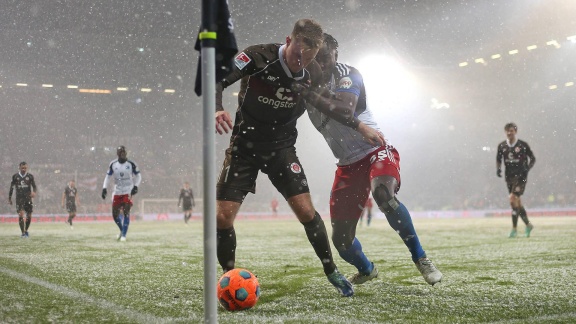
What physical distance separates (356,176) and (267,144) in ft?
3.40

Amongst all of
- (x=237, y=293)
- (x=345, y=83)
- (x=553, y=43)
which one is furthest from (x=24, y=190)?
(x=553, y=43)

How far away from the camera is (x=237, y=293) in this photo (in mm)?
3410

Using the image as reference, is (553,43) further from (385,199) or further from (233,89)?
(385,199)

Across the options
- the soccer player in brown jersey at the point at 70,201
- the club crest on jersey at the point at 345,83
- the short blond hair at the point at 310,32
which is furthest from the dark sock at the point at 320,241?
the soccer player in brown jersey at the point at 70,201

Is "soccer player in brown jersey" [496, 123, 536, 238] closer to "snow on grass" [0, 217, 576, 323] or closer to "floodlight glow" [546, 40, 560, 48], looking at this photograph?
"snow on grass" [0, 217, 576, 323]

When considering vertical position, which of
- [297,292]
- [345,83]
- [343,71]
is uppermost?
[343,71]

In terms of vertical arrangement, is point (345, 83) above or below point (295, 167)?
above

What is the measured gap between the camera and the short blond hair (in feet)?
12.1

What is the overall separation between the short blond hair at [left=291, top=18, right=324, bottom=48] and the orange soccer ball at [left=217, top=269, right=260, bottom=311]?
5.15ft

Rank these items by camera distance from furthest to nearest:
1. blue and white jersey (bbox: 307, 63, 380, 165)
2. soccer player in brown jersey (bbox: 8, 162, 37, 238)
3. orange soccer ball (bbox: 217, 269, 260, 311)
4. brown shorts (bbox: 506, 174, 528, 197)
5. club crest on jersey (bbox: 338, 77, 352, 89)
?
1. soccer player in brown jersey (bbox: 8, 162, 37, 238)
2. brown shorts (bbox: 506, 174, 528, 197)
3. blue and white jersey (bbox: 307, 63, 380, 165)
4. club crest on jersey (bbox: 338, 77, 352, 89)
5. orange soccer ball (bbox: 217, 269, 260, 311)

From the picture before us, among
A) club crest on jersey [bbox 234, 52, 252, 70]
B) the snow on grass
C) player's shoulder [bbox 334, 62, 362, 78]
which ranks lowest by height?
the snow on grass

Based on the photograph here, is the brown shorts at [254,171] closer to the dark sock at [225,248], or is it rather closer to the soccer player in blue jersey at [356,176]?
the dark sock at [225,248]

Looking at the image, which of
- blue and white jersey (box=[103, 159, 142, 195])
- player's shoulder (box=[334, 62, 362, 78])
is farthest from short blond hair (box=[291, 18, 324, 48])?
blue and white jersey (box=[103, 159, 142, 195])

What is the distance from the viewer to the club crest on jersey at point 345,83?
4.28 metres
